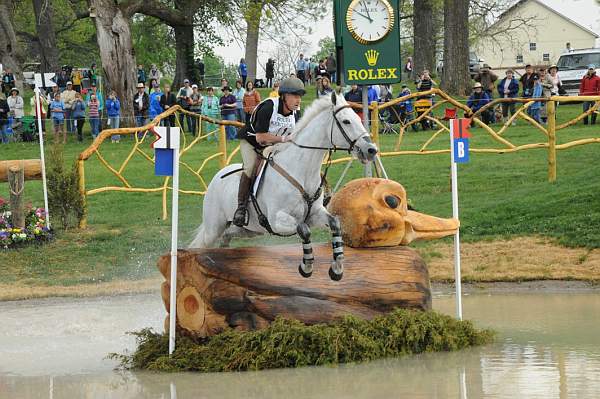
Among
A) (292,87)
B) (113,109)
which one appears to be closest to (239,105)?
(113,109)

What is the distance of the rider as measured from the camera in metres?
10.0

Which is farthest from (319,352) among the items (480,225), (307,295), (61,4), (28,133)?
(61,4)

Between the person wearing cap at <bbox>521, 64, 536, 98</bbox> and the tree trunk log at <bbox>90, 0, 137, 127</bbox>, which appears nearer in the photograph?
the person wearing cap at <bbox>521, 64, 536, 98</bbox>

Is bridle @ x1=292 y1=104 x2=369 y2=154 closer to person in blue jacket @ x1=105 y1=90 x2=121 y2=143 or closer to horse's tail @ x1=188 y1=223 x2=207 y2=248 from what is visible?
horse's tail @ x1=188 y1=223 x2=207 y2=248

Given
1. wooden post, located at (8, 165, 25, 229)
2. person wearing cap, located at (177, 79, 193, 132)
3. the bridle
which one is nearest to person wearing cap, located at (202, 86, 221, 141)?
person wearing cap, located at (177, 79, 193, 132)

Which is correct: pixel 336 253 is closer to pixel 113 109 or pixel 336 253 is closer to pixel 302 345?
pixel 302 345

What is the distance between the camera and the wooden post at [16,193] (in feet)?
55.3

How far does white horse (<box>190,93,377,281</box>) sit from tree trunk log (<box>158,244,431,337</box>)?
0.35 meters

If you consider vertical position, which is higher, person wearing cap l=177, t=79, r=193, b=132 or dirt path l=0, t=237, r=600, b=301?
person wearing cap l=177, t=79, r=193, b=132

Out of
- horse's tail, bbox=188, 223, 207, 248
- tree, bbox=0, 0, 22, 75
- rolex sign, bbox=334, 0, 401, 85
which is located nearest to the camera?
horse's tail, bbox=188, 223, 207, 248

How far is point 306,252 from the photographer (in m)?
9.38

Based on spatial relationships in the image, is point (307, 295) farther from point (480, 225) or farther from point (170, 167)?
point (480, 225)

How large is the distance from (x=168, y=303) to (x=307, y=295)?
1336mm

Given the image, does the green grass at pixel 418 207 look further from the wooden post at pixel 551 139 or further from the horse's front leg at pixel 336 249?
the horse's front leg at pixel 336 249
